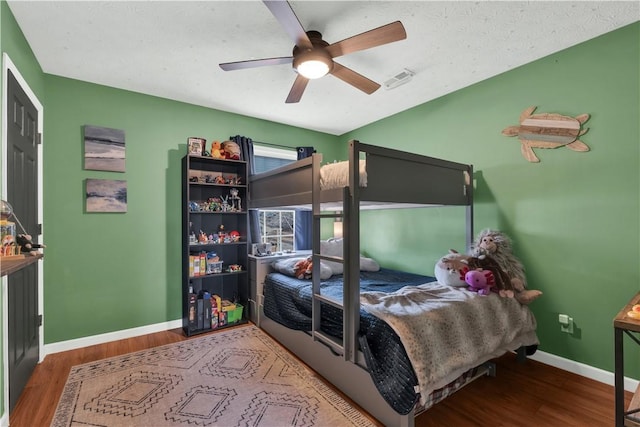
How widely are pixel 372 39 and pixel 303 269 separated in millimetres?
2052

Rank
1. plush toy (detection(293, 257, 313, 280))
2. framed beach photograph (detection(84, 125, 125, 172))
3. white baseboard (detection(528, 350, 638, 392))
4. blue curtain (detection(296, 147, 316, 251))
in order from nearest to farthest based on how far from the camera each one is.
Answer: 1. white baseboard (detection(528, 350, 638, 392))
2. framed beach photograph (detection(84, 125, 125, 172))
3. plush toy (detection(293, 257, 313, 280))
4. blue curtain (detection(296, 147, 316, 251))

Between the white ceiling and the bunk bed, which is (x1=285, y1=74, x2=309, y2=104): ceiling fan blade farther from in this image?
the bunk bed

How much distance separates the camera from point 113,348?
9.07 feet

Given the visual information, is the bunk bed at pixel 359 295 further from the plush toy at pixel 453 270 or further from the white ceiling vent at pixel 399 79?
the white ceiling vent at pixel 399 79

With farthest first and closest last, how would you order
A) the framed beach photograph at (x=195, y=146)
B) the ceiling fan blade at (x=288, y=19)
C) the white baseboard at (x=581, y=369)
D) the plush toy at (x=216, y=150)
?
the plush toy at (x=216, y=150), the framed beach photograph at (x=195, y=146), the white baseboard at (x=581, y=369), the ceiling fan blade at (x=288, y=19)

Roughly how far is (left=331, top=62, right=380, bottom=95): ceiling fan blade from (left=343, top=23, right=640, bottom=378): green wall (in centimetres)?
88

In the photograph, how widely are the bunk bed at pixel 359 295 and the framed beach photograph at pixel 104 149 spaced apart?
65.0 inches

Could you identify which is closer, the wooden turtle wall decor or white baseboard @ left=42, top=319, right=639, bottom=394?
white baseboard @ left=42, top=319, right=639, bottom=394

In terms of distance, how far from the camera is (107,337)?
2.90 meters

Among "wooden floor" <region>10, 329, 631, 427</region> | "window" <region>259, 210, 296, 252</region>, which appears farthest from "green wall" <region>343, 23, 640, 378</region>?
"window" <region>259, 210, 296, 252</region>

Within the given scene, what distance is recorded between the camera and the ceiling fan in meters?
1.57

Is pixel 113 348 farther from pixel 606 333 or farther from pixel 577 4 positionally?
pixel 577 4

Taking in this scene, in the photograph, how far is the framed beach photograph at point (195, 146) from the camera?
315 centimetres

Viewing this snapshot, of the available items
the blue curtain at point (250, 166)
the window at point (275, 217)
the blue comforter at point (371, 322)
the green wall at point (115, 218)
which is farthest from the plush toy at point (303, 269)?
the green wall at point (115, 218)
